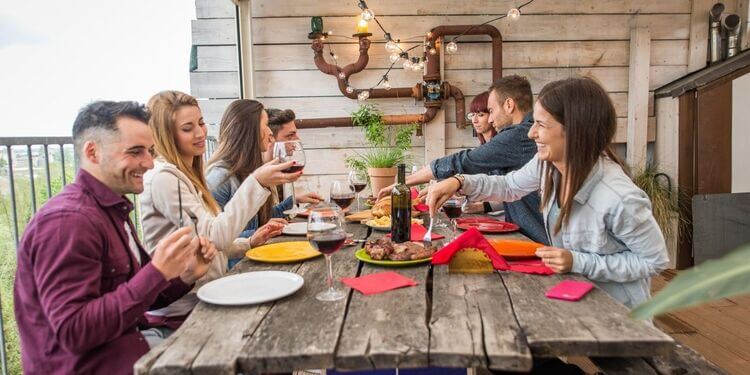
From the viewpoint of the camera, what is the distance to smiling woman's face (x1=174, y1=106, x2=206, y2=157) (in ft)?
6.55

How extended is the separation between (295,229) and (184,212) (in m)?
0.50

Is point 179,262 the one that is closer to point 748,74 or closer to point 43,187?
point 43,187

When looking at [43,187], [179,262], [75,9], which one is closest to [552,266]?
[179,262]

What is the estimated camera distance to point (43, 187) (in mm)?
2354

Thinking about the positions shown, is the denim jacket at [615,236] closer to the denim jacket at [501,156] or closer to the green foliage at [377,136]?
the denim jacket at [501,156]

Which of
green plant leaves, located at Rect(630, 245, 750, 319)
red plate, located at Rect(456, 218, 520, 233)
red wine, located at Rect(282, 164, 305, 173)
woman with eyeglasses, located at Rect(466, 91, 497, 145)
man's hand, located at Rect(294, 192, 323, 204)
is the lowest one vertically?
red plate, located at Rect(456, 218, 520, 233)

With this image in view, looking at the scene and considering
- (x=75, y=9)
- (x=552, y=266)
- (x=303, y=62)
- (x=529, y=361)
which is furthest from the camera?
(x=303, y=62)

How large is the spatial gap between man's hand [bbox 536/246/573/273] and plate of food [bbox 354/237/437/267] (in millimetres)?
325

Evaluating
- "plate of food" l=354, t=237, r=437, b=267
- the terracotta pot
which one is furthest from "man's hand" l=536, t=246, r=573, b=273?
the terracotta pot

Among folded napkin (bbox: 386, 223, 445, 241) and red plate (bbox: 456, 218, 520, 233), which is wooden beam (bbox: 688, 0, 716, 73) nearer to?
red plate (bbox: 456, 218, 520, 233)

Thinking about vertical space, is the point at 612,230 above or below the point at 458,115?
below

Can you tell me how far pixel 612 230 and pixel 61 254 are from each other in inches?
56.2

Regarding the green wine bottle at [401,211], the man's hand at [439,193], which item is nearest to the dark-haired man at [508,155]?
the man's hand at [439,193]

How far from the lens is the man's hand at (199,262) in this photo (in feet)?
4.68
